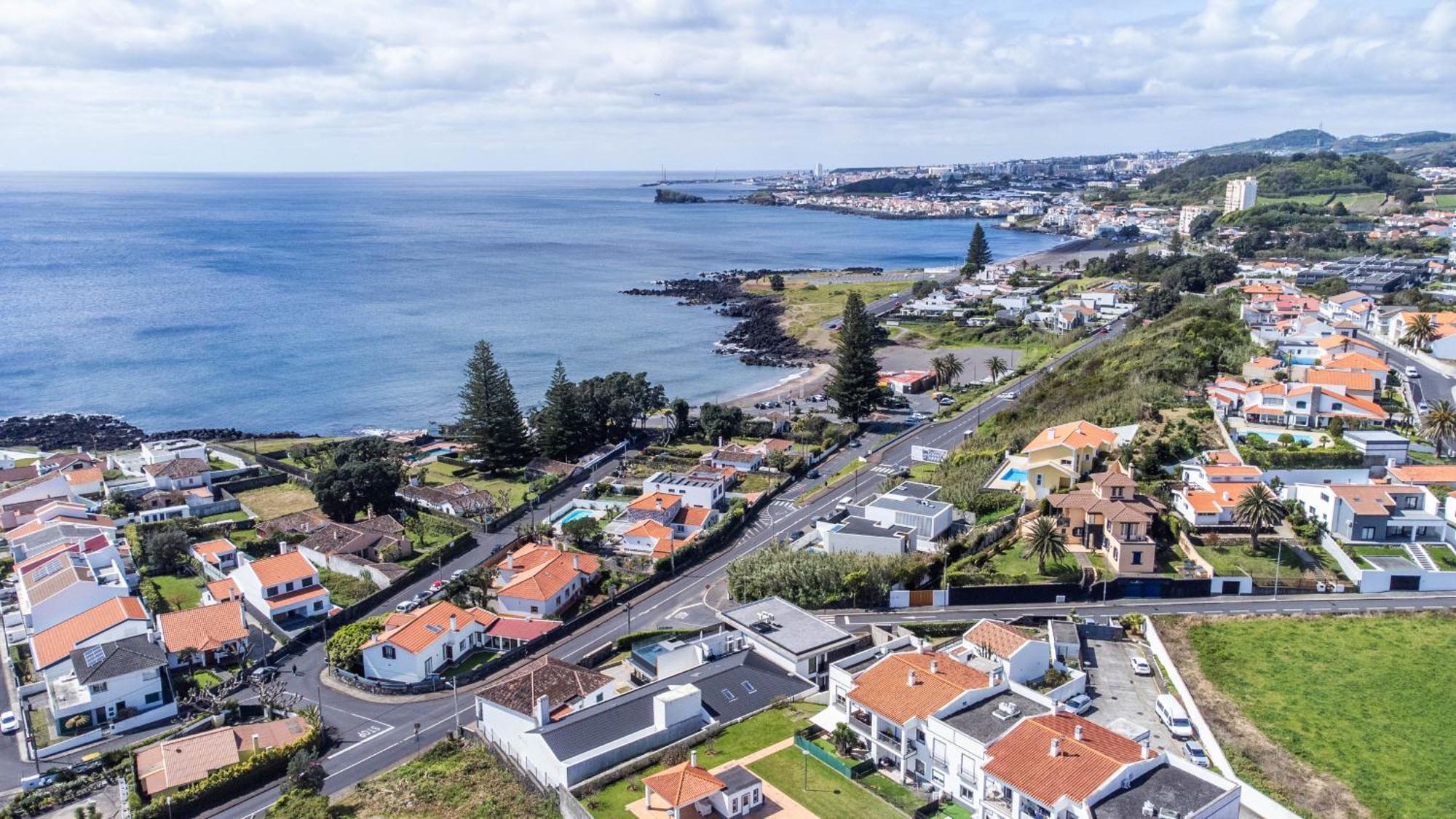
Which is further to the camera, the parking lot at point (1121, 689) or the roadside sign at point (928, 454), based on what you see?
the roadside sign at point (928, 454)

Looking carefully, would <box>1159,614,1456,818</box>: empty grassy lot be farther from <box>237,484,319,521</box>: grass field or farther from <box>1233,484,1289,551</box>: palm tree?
<box>237,484,319,521</box>: grass field

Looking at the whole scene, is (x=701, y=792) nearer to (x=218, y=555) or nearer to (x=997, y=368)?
(x=218, y=555)

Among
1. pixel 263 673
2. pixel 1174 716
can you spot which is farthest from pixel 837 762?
pixel 263 673

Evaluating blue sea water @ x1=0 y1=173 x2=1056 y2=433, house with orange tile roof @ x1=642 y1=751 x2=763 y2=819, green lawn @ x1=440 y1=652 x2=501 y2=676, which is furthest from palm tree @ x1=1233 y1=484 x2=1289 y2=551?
blue sea water @ x1=0 y1=173 x2=1056 y2=433

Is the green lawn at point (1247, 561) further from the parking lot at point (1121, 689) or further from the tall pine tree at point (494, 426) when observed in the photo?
the tall pine tree at point (494, 426)

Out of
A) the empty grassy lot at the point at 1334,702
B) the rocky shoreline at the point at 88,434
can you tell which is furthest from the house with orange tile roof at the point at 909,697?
the rocky shoreline at the point at 88,434

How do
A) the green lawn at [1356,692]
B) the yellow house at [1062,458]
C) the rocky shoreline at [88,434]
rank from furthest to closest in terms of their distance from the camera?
1. the rocky shoreline at [88,434]
2. the yellow house at [1062,458]
3. the green lawn at [1356,692]

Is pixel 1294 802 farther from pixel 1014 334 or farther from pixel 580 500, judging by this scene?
pixel 1014 334
